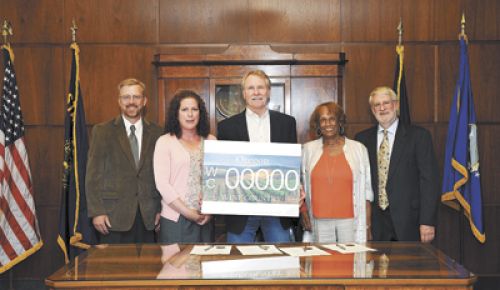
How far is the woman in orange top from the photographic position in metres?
3.71

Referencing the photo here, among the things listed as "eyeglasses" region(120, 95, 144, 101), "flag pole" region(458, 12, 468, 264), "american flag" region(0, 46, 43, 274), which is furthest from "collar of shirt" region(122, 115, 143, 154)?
"flag pole" region(458, 12, 468, 264)

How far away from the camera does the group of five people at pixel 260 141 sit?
3633 mm

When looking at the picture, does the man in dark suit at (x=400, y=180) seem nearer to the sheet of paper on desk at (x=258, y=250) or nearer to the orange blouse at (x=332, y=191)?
the orange blouse at (x=332, y=191)

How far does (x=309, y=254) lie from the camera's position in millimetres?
2727

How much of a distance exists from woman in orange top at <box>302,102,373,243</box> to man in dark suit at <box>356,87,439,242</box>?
21cm

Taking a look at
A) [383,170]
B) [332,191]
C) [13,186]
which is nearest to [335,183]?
[332,191]

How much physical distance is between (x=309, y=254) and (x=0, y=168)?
2.79m

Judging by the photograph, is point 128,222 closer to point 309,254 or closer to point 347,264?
point 309,254

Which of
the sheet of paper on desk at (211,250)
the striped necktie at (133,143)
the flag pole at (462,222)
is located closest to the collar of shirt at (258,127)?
the striped necktie at (133,143)

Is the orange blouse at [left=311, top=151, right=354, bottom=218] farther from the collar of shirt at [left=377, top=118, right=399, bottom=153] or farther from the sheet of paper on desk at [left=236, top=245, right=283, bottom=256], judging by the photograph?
the sheet of paper on desk at [left=236, top=245, right=283, bottom=256]

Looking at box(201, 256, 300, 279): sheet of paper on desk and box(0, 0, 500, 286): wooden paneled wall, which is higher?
box(0, 0, 500, 286): wooden paneled wall

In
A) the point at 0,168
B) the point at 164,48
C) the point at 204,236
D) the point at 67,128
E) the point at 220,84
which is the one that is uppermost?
the point at 164,48

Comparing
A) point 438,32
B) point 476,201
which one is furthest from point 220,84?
point 476,201

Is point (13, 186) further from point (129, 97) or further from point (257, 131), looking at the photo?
point (257, 131)
